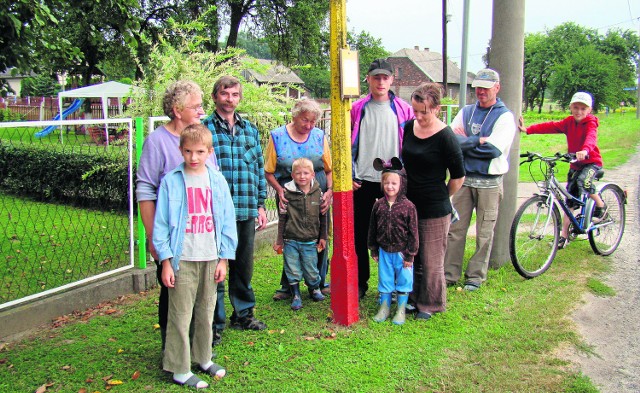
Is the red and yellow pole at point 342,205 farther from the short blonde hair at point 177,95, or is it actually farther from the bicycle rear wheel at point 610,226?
the bicycle rear wheel at point 610,226

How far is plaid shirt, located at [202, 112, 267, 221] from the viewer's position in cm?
413

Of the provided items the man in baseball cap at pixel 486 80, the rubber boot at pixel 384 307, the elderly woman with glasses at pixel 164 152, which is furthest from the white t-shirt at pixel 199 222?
the man in baseball cap at pixel 486 80

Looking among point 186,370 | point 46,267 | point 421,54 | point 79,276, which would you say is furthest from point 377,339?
point 421,54

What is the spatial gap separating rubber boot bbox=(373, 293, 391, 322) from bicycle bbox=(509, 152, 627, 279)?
1540 mm

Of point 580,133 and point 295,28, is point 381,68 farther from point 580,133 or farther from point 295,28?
point 295,28

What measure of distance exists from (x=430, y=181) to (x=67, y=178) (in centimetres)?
696

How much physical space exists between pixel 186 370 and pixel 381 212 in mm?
1970

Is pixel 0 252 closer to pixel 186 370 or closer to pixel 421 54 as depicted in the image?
pixel 186 370

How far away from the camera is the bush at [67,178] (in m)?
8.01

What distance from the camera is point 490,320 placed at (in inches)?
184

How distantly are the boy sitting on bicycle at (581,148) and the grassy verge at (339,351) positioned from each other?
1.59 m

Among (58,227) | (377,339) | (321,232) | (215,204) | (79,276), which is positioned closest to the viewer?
(215,204)

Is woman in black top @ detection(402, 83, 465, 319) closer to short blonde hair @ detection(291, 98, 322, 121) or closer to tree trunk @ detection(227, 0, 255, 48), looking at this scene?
short blonde hair @ detection(291, 98, 322, 121)

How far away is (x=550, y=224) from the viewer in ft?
20.2
